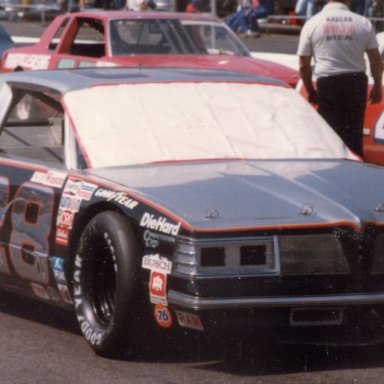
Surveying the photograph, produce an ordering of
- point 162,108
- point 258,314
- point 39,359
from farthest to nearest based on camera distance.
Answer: point 162,108
point 39,359
point 258,314

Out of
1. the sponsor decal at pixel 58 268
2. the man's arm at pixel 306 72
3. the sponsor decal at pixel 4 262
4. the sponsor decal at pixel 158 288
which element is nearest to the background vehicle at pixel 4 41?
the man's arm at pixel 306 72

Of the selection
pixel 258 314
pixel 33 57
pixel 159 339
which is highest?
pixel 258 314

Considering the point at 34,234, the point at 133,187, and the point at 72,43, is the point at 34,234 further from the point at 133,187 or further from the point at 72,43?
the point at 72,43

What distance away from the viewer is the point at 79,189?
6.29m

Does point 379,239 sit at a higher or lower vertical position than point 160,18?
higher

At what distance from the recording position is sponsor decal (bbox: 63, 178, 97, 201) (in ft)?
20.3

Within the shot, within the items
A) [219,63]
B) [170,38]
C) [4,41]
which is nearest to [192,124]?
[219,63]

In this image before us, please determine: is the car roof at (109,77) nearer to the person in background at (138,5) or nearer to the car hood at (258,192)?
the car hood at (258,192)

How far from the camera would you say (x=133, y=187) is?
238 inches

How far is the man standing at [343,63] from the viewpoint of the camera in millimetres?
10297

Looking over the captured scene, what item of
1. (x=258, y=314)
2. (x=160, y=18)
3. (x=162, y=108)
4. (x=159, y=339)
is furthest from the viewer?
(x=160, y=18)

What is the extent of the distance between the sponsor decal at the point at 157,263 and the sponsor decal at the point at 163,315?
0.15 m

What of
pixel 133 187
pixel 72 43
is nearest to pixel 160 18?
pixel 72 43

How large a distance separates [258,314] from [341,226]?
505mm
